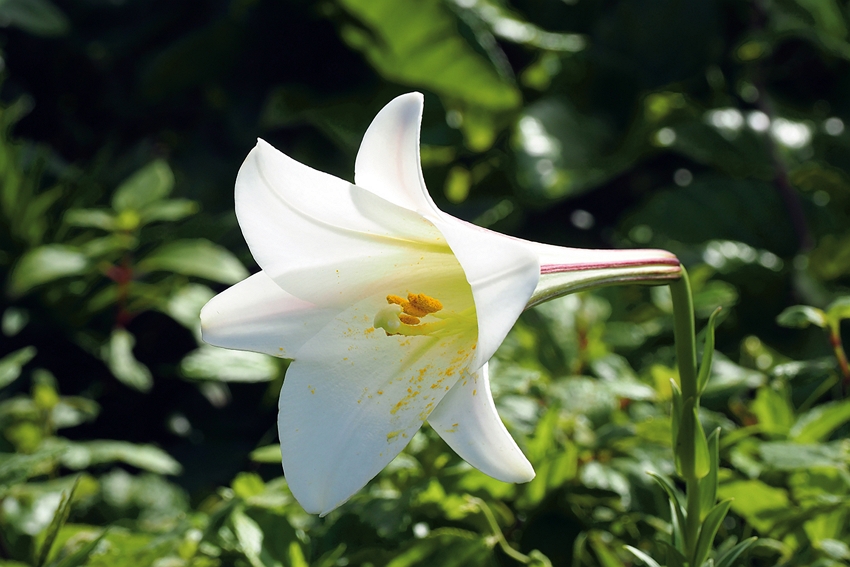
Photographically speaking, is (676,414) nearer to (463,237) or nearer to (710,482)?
(710,482)

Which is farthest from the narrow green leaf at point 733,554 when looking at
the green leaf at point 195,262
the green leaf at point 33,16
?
the green leaf at point 33,16

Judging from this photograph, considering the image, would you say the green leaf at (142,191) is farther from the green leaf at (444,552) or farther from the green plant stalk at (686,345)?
the green plant stalk at (686,345)

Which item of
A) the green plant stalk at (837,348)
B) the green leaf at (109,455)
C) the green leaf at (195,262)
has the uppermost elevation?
the green plant stalk at (837,348)

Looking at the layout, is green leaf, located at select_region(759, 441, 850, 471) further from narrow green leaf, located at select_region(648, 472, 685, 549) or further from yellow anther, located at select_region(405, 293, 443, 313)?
yellow anther, located at select_region(405, 293, 443, 313)

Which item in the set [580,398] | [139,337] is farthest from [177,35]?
[580,398]

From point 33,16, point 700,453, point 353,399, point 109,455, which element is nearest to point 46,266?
point 109,455
